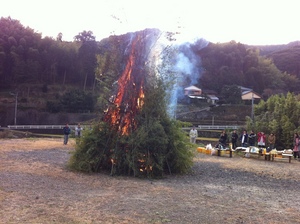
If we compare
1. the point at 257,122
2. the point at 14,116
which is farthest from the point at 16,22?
the point at 257,122

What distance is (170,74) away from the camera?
12.1 meters

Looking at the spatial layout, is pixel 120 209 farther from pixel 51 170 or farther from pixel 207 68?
pixel 207 68

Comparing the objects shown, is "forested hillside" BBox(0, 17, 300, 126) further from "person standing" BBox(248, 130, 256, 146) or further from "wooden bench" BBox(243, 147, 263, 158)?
"wooden bench" BBox(243, 147, 263, 158)

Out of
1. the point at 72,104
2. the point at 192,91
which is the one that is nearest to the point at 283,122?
the point at 72,104

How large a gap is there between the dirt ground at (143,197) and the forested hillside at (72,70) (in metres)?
41.4

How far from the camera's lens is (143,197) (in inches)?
314

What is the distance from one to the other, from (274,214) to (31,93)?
62182 mm

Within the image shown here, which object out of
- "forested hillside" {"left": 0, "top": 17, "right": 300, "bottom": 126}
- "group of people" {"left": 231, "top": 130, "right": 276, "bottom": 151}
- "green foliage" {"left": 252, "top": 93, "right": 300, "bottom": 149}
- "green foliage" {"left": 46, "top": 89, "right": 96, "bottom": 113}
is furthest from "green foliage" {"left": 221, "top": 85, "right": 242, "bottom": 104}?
"group of people" {"left": 231, "top": 130, "right": 276, "bottom": 151}

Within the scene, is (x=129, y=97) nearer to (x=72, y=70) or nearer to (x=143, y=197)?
(x=143, y=197)

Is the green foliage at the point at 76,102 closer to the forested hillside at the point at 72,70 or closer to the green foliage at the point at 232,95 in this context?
the forested hillside at the point at 72,70

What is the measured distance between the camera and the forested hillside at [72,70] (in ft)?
196

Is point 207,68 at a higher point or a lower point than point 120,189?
higher

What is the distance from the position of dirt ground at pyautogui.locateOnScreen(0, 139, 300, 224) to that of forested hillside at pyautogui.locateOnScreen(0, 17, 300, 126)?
4143 centimetres

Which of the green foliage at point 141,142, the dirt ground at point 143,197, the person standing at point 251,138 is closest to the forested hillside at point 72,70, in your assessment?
the person standing at point 251,138
